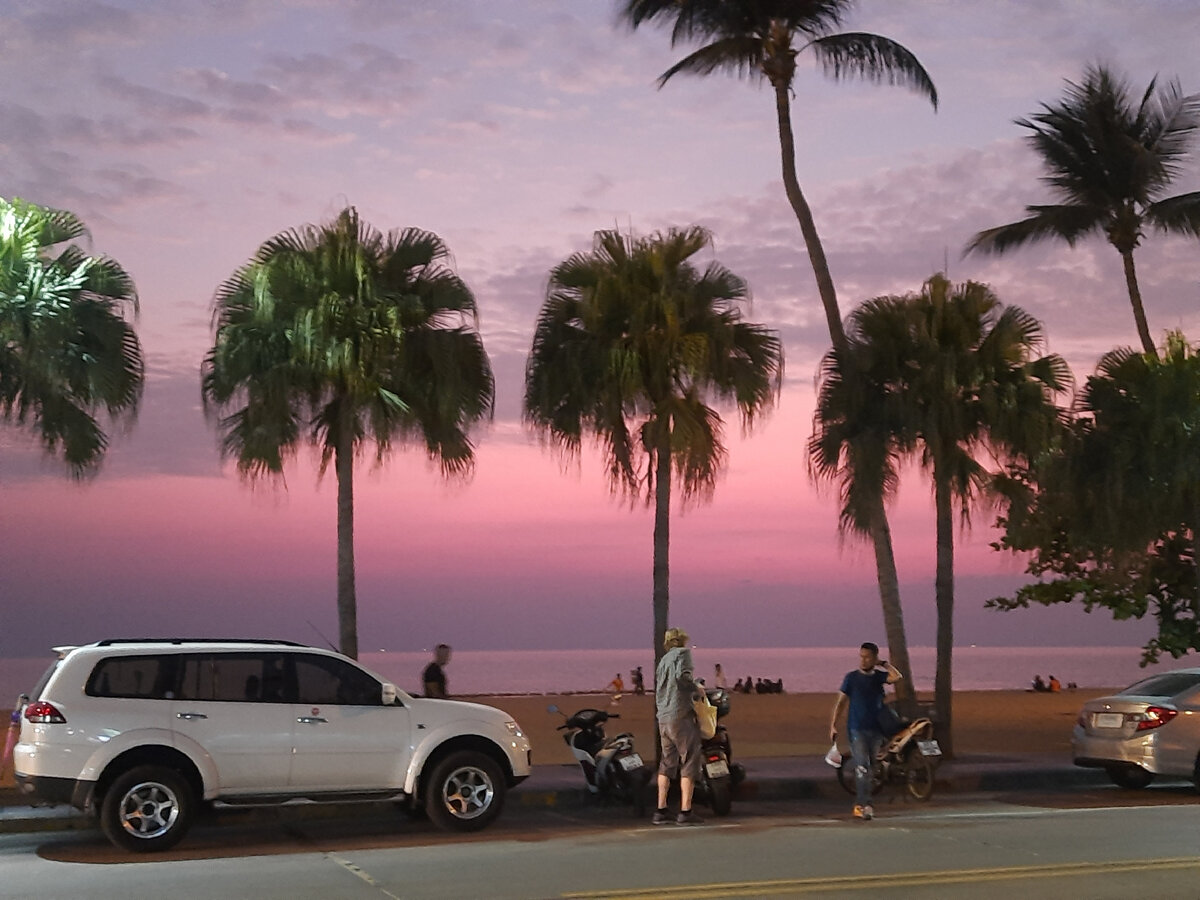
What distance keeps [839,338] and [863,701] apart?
7863 millimetres

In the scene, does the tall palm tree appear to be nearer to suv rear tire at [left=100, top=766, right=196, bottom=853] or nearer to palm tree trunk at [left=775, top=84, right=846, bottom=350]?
palm tree trunk at [left=775, top=84, right=846, bottom=350]

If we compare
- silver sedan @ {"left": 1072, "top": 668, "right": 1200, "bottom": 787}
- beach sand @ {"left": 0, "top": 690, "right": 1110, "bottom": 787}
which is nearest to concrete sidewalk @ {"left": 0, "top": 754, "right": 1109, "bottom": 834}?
silver sedan @ {"left": 1072, "top": 668, "right": 1200, "bottom": 787}

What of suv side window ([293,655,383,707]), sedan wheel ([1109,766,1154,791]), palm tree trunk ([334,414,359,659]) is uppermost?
palm tree trunk ([334,414,359,659])

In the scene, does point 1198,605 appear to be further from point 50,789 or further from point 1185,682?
point 50,789

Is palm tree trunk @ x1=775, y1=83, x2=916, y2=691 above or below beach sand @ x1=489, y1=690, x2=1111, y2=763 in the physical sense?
above

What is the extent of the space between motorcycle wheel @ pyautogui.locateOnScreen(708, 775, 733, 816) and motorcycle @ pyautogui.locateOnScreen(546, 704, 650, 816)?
0.71m

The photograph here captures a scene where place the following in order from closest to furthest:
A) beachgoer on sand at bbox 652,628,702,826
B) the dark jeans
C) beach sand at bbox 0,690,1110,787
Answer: beachgoer on sand at bbox 652,628,702,826 < the dark jeans < beach sand at bbox 0,690,1110,787

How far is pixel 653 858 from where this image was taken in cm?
1158

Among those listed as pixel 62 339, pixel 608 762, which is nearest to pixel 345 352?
pixel 62 339

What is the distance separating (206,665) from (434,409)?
24.6 ft

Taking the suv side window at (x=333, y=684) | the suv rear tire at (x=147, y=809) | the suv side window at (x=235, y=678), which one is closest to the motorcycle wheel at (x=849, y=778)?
the suv side window at (x=333, y=684)

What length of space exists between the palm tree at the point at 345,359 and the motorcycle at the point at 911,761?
721 centimetres

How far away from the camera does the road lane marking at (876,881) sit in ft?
32.0

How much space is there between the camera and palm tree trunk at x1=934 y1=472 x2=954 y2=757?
795 inches
